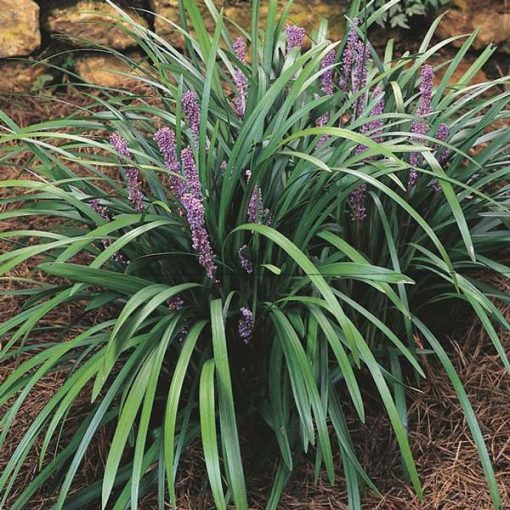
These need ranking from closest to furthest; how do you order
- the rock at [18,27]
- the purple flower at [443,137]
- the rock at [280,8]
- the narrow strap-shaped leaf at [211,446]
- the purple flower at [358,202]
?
1. the narrow strap-shaped leaf at [211,446]
2. the purple flower at [358,202]
3. the purple flower at [443,137]
4. the rock at [18,27]
5. the rock at [280,8]

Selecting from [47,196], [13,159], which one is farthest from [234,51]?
[13,159]

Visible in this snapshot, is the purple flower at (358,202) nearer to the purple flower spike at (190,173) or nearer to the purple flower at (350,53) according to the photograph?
the purple flower at (350,53)

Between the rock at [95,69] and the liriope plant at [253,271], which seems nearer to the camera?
the liriope plant at [253,271]

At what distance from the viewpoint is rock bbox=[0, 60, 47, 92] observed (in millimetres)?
3676

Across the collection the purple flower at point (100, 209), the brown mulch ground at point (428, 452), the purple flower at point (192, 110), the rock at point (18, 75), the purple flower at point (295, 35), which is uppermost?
the purple flower at point (295, 35)

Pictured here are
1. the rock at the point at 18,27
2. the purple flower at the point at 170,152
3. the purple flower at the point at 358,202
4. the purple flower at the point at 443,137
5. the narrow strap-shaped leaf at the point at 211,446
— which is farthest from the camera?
the rock at the point at 18,27

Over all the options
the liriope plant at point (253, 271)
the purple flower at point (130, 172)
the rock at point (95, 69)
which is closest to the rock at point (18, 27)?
the rock at point (95, 69)

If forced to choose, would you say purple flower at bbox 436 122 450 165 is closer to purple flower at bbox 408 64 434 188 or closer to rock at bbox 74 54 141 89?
purple flower at bbox 408 64 434 188

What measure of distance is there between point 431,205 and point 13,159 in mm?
1781

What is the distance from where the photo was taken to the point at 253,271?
2.27 metres

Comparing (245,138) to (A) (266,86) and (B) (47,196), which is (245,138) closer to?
(A) (266,86)

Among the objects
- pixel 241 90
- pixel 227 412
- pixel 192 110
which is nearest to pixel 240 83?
pixel 241 90

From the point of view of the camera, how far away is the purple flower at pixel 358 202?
2.31 meters

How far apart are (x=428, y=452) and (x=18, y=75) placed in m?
2.42
